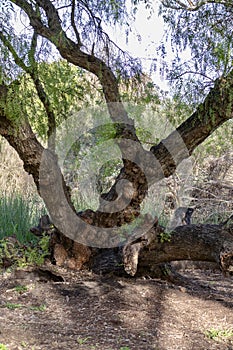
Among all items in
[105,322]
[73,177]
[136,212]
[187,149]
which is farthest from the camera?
[73,177]

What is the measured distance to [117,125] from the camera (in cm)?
393

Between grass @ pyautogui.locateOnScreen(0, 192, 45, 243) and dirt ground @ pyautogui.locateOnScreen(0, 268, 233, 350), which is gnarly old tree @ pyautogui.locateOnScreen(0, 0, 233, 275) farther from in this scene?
grass @ pyautogui.locateOnScreen(0, 192, 45, 243)

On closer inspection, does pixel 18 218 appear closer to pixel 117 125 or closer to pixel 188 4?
pixel 117 125

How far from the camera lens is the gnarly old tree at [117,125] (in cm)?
345

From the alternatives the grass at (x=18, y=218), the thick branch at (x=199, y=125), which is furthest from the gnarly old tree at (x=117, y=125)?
the grass at (x=18, y=218)

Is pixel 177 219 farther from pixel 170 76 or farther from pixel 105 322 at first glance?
pixel 105 322

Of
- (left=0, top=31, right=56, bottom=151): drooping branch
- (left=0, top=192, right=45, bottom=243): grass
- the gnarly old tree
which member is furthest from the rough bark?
(left=0, top=192, right=45, bottom=243): grass

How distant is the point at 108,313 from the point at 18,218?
2641 mm

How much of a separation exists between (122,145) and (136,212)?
1.81 feet

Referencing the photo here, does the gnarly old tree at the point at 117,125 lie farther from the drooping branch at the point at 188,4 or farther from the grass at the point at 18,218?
the grass at the point at 18,218

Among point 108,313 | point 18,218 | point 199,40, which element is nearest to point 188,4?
point 199,40

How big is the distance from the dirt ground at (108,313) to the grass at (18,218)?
1249 millimetres

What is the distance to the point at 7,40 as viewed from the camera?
3.30 meters

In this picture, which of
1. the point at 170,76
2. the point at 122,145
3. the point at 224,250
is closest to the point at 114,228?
the point at 122,145
